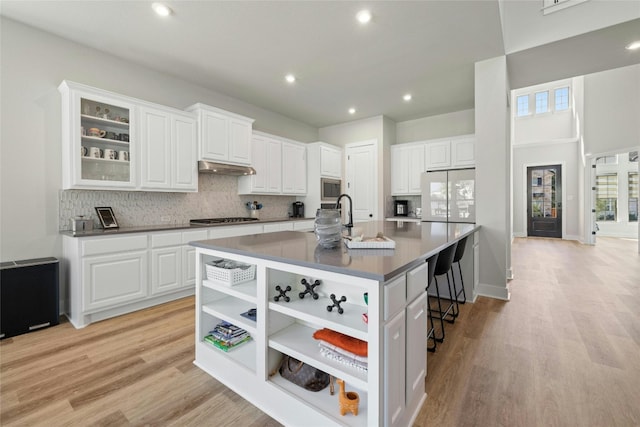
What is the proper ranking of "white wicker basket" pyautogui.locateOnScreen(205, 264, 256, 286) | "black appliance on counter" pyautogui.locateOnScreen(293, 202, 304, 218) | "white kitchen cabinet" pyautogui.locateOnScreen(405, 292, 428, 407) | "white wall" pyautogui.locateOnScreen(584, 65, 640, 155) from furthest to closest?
"white wall" pyautogui.locateOnScreen(584, 65, 640, 155) < "black appliance on counter" pyautogui.locateOnScreen(293, 202, 304, 218) < "white wicker basket" pyautogui.locateOnScreen(205, 264, 256, 286) < "white kitchen cabinet" pyautogui.locateOnScreen(405, 292, 428, 407)

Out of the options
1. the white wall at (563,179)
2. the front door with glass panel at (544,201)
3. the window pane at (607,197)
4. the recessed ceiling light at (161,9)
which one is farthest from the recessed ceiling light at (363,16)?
the window pane at (607,197)

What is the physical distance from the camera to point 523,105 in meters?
9.38

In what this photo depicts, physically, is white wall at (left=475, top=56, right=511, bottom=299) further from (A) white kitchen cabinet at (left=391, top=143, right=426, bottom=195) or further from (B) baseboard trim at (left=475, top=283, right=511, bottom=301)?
(A) white kitchen cabinet at (left=391, top=143, right=426, bottom=195)

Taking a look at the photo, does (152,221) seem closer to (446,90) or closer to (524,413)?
(524,413)

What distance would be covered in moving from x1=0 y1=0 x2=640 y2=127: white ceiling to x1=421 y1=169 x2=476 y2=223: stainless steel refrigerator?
52.3 inches

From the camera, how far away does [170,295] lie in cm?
333

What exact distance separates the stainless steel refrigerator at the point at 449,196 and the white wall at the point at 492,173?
1.37 feet

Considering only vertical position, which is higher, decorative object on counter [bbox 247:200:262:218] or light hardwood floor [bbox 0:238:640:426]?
decorative object on counter [bbox 247:200:262:218]

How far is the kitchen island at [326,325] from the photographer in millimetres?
1172

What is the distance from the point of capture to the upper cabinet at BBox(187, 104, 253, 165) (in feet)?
12.4

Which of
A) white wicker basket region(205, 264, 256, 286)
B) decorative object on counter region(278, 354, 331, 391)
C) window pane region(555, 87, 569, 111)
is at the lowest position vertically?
decorative object on counter region(278, 354, 331, 391)

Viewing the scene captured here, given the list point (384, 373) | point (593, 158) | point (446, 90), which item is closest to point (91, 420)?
point (384, 373)

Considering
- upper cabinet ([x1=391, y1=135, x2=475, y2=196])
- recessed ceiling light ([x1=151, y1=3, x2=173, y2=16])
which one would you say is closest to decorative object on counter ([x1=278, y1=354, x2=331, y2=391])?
recessed ceiling light ([x1=151, y1=3, x2=173, y2=16])

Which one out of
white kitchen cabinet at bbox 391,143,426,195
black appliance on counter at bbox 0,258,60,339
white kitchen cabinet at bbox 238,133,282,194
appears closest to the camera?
black appliance on counter at bbox 0,258,60,339
